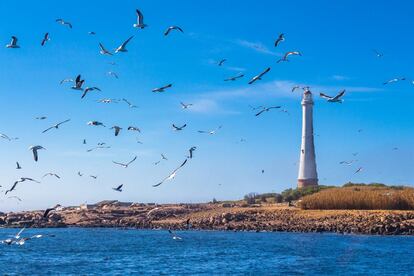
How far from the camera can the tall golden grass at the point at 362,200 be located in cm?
6894

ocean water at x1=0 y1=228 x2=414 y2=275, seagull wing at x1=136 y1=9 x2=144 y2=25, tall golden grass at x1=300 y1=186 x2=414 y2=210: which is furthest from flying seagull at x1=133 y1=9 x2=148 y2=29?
tall golden grass at x1=300 y1=186 x2=414 y2=210

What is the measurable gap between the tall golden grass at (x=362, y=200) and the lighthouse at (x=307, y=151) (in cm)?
1709

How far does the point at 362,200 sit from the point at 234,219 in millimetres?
15672

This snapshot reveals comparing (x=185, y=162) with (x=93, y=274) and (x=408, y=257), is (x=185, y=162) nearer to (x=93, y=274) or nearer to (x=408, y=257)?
(x=93, y=274)

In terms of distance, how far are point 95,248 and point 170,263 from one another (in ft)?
48.0

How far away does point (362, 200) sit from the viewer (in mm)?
71312

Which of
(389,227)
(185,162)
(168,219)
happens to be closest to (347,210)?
(389,227)

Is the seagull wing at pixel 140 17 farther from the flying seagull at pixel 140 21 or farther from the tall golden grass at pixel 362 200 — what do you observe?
the tall golden grass at pixel 362 200

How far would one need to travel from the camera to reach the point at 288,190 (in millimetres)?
98438

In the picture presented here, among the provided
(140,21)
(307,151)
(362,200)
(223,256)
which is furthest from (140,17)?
(307,151)

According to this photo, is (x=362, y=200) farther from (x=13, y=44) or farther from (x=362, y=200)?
(x=13, y=44)

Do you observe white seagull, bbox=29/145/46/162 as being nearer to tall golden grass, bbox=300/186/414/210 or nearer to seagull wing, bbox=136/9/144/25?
seagull wing, bbox=136/9/144/25

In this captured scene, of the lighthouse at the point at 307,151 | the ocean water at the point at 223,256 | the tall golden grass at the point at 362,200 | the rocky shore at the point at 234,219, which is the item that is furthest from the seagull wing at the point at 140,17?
the lighthouse at the point at 307,151

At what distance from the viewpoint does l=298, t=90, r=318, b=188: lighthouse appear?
92.8m
